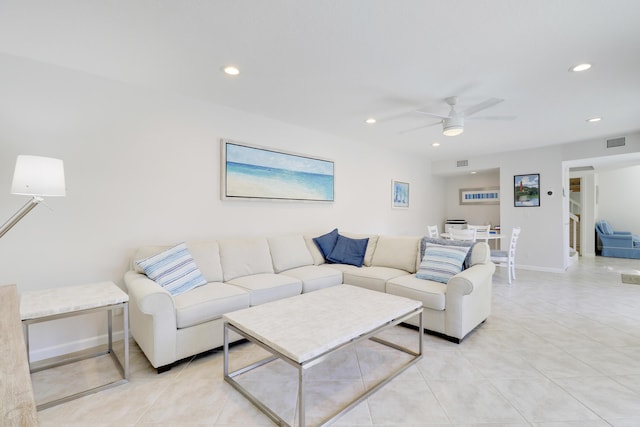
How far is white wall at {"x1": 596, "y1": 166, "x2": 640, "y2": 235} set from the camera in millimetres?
7719

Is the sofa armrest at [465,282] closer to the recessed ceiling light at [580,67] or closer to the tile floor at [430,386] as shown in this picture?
the tile floor at [430,386]

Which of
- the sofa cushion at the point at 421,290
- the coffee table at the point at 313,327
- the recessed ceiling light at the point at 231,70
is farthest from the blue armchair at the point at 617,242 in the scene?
the recessed ceiling light at the point at 231,70

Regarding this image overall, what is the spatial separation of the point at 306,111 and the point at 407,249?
6.76ft

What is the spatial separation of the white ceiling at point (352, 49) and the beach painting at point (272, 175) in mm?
587

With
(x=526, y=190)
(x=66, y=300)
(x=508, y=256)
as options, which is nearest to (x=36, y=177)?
(x=66, y=300)

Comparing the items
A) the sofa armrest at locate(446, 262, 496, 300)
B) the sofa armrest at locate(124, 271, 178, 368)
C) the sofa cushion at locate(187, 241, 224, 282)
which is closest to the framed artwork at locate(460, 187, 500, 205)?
the sofa armrest at locate(446, 262, 496, 300)

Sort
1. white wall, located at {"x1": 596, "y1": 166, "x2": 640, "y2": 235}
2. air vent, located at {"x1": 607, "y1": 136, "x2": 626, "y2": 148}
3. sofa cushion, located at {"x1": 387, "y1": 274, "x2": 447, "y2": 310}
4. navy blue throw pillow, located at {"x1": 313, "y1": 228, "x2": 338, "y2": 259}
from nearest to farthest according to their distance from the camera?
sofa cushion, located at {"x1": 387, "y1": 274, "x2": 447, "y2": 310} < navy blue throw pillow, located at {"x1": 313, "y1": 228, "x2": 338, "y2": 259} < air vent, located at {"x1": 607, "y1": 136, "x2": 626, "y2": 148} < white wall, located at {"x1": 596, "y1": 166, "x2": 640, "y2": 235}

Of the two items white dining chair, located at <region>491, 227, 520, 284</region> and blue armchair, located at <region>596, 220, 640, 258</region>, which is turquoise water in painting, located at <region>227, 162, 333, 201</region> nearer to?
white dining chair, located at <region>491, 227, 520, 284</region>

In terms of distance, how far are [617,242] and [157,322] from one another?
31.4 ft

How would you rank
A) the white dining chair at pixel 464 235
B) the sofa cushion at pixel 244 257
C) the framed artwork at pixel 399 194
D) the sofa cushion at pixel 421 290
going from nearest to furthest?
the sofa cushion at pixel 421 290 < the sofa cushion at pixel 244 257 < the white dining chair at pixel 464 235 < the framed artwork at pixel 399 194

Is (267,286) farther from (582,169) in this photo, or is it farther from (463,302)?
(582,169)

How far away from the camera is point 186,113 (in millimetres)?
3172

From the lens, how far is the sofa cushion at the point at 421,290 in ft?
8.83

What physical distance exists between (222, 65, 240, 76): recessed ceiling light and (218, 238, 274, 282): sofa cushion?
1642 mm
